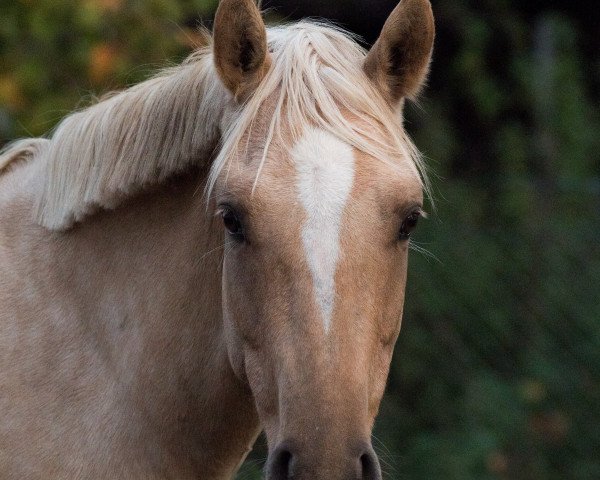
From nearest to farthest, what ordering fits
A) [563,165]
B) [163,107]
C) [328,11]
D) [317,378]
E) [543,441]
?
[317,378], [163,107], [543,441], [563,165], [328,11]

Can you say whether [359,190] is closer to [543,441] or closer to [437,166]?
[543,441]

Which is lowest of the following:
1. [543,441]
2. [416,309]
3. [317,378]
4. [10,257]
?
[543,441]

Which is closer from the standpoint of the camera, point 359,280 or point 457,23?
point 359,280

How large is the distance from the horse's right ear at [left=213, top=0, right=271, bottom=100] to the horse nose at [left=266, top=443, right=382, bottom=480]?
101 centimetres

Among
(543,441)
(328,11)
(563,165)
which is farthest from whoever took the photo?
(328,11)

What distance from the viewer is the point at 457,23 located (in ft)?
29.3

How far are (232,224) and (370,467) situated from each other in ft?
2.37

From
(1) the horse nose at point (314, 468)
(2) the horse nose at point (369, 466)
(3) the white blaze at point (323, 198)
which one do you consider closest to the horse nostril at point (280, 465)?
(1) the horse nose at point (314, 468)

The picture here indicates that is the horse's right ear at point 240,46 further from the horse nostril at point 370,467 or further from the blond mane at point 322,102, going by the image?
the horse nostril at point 370,467

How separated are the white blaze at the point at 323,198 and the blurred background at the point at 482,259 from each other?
3.08 meters

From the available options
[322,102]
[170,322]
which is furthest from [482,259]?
[322,102]

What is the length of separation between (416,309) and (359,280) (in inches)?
186

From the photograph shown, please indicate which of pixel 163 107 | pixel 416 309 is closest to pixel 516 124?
pixel 416 309

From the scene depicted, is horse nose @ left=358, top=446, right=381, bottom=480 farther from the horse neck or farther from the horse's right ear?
the horse's right ear
